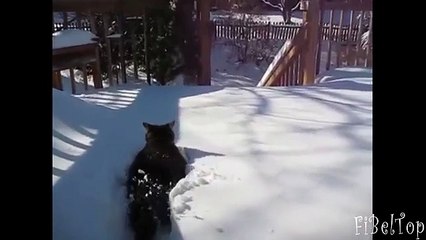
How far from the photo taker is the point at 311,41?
0.95 m

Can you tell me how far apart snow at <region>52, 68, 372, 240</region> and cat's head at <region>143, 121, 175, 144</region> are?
0.04 ft

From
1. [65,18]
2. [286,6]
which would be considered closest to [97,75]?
[65,18]

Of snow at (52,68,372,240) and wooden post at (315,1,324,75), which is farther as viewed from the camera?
wooden post at (315,1,324,75)

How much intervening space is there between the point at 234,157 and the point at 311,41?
0.26 meters

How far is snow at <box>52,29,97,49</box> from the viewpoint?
83 centimetres

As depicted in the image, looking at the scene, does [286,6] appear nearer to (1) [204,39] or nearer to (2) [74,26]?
(1) [204,39]

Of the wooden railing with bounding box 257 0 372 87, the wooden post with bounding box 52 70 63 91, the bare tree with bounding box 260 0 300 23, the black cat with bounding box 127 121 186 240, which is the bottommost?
the black cat with bounding box 127 121 186 240

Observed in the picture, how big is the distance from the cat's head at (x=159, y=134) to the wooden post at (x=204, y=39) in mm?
120

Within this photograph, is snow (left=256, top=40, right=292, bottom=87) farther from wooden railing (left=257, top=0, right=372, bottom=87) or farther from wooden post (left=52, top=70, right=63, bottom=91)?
wooden post (left=52, top=70, right=63, bottom=91)

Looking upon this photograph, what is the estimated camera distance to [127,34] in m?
0.88

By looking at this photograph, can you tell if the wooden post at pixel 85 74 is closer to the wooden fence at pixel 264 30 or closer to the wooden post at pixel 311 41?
the wooden fence at pixel 264 30

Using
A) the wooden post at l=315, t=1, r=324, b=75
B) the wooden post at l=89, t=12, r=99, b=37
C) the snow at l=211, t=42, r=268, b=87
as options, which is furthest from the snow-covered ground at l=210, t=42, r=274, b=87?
the wooden post at l=89, t=12, r=99, b=37

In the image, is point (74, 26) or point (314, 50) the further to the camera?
point (314, 50)
